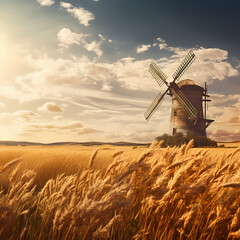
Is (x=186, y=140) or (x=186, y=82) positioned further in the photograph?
(x=186, y=82)

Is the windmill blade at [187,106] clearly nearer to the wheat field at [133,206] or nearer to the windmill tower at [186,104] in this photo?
the windmill tower at [186,104]

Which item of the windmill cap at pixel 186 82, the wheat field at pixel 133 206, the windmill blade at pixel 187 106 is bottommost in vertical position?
the wheat field at pixel 133 206

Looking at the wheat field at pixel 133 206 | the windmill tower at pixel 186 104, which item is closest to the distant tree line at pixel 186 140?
the windmill tower at pixel 186 104

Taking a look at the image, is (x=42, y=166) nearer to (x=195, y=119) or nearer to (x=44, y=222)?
(x=44, y=222)

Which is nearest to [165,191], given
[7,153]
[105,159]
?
[105,159]

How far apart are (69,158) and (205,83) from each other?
22.3m

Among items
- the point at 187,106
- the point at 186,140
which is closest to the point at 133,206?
the point at 186,140

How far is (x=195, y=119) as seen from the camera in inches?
896

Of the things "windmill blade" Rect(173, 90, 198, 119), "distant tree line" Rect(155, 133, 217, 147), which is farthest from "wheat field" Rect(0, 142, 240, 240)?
"windmill blade" Rect(173, 90, 198, 119)

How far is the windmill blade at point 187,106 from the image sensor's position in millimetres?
21750

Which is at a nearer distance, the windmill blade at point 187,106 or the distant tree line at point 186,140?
the distant tree line at point 186,140

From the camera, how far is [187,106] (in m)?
22.0

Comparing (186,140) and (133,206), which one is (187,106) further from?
(133,206)

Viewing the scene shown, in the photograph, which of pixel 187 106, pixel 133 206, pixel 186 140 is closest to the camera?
pixel 133 206
